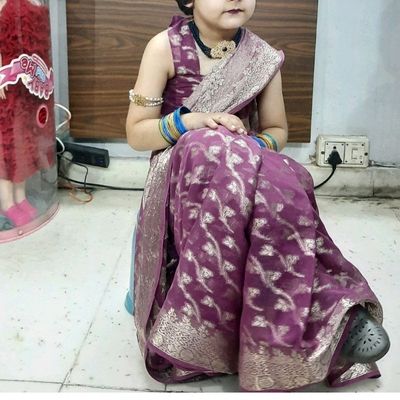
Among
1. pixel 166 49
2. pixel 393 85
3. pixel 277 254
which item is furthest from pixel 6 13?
pixel 393 85

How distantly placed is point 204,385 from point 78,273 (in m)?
0.49

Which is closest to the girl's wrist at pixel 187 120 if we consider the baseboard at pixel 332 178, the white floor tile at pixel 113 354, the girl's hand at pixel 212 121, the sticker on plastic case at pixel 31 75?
the girl's hand at pixel 212 121

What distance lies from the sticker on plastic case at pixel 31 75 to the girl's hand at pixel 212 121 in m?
0.60

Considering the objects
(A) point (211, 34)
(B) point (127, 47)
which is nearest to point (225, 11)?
(A) point (211, 34)

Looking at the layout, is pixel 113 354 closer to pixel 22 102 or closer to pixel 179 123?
pixel 179 123

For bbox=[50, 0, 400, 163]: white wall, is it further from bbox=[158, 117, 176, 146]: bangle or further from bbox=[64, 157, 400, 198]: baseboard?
bbox=[158, 117, 176, 146]: bangle

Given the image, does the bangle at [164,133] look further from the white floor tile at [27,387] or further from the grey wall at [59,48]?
the grey wall at [59,48]

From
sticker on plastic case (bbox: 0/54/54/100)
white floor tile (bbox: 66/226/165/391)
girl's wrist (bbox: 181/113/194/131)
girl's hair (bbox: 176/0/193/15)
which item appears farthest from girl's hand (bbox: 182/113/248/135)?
sticker on plastic case (bbox: 0/54/54/100)

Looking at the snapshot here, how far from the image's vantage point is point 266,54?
1.13 meters

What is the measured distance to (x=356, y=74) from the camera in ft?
5.94

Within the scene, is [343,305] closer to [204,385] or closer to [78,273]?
[204,385]

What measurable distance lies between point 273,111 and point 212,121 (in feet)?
0.74

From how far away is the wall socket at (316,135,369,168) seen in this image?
1.85 metres

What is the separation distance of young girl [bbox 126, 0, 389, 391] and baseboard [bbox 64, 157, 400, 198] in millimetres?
882
